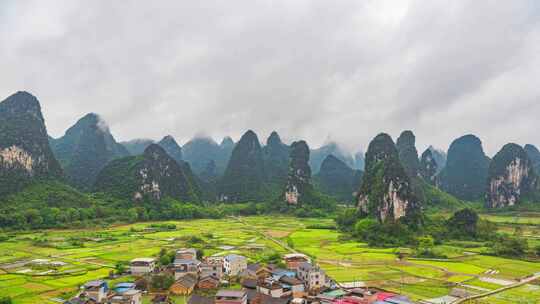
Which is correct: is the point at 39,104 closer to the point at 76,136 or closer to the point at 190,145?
the point at 76,136

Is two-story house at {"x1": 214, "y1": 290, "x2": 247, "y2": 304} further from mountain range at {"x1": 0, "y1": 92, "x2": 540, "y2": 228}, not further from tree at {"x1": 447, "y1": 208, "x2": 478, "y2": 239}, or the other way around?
tree at {"x1": 447, "y1": 208, "x2": 478, "y2": 239}

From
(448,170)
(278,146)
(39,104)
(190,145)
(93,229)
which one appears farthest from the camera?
(190,145)

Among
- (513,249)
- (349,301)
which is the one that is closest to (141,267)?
(349,301)

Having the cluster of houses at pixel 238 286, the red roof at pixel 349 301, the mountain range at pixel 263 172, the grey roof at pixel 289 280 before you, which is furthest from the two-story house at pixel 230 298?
the mountain range at pixel 263 172

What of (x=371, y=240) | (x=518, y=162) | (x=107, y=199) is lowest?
(x=371, y=240)

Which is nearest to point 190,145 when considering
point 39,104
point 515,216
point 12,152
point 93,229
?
point 39,104

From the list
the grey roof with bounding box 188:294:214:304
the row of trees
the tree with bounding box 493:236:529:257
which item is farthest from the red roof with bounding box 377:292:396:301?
the tree with bounding box 493:236:529:257

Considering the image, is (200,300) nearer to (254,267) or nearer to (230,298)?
(230,298)
